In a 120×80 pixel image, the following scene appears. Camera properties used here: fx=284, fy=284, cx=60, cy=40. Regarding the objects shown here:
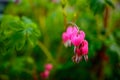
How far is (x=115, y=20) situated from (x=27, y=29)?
1174 millimetres

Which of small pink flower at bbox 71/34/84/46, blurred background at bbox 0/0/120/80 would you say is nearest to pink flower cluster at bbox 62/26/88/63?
small pink flower at bbox 71/34/84/46

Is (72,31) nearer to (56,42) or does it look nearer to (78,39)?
(78,39)

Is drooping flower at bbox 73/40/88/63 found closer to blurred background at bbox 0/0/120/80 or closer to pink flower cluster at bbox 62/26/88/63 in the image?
pink flower cluster at bbox 62/26/88/63

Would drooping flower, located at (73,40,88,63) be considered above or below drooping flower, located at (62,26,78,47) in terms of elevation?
below

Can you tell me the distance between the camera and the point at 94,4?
4.29 ft

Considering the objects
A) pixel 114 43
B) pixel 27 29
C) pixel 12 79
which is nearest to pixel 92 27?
pixel 114 43

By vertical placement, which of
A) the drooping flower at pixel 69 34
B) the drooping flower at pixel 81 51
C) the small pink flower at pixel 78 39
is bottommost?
the drooping flower at pixel 81 51

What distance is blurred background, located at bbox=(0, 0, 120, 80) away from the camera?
1.26m

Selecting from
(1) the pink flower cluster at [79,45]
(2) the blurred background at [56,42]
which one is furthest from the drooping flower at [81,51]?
(2) the blurred background at [56,42]

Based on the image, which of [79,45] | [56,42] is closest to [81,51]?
[79,45]

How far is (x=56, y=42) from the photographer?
201 cm

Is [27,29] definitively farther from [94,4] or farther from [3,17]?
[94,4]

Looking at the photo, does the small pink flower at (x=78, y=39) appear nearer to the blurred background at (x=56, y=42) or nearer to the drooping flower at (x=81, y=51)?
the drooping flower at (x=81, y=51)

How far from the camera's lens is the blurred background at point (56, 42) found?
1.26 metres
